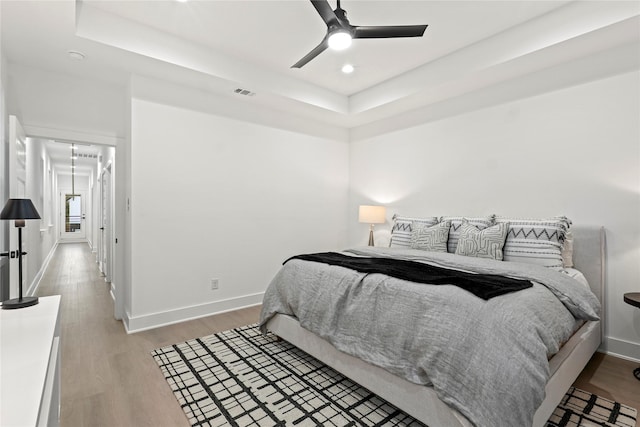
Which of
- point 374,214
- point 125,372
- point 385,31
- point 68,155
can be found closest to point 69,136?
point 125,372

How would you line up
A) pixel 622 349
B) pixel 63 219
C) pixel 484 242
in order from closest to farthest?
pixel 622 349 → pixel 484 242 → pixel 63 219

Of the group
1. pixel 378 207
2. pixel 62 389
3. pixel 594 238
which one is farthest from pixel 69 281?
pixel 594 238

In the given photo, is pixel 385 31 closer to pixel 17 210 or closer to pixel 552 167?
pixel 552 167

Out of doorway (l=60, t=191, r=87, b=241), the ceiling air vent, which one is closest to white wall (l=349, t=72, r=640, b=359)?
the ceiling air vent

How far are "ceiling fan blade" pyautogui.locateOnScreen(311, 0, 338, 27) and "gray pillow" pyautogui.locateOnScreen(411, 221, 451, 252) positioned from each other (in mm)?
Answer: 2235

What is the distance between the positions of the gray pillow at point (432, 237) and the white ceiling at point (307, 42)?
1533mm

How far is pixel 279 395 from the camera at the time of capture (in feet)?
6.84

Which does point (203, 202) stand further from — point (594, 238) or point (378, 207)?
point (594, 238)

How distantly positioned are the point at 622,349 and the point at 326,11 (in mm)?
3484

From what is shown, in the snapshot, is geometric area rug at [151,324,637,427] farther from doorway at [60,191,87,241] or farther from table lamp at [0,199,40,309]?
doorway at [60,191,87,241]

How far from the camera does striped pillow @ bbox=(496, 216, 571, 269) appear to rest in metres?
2.63

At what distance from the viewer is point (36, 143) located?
5.36 meters

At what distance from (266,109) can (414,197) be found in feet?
7.43

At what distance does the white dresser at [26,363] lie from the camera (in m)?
0.78
